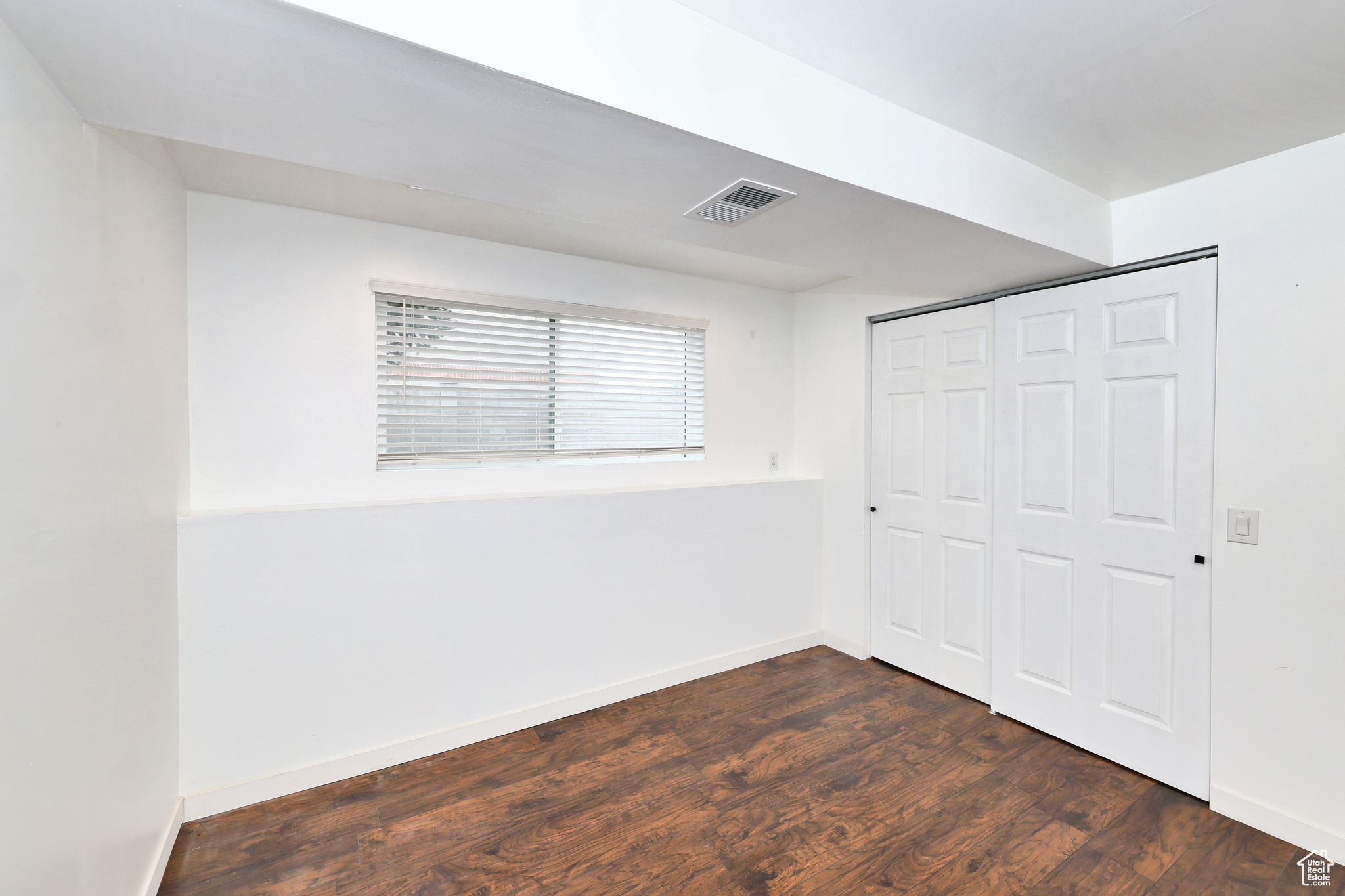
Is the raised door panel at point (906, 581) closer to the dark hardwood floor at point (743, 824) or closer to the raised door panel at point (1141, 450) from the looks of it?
the dark hardwood floor at point (743, 824)

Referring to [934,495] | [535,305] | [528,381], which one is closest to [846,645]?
[934,495]

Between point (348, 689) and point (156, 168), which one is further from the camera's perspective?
point (348, 689)

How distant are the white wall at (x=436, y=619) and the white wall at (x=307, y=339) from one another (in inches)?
11.3

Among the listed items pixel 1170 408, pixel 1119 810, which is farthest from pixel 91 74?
pixel 1119 810

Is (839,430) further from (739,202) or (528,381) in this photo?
(739,202)

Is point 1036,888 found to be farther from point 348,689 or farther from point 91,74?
point 91,74

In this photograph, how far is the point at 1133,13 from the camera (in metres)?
1.41

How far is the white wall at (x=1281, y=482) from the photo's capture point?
1.97 metres

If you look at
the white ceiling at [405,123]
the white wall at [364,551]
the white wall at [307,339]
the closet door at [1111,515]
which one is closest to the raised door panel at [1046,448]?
the closet door at [1111,515]

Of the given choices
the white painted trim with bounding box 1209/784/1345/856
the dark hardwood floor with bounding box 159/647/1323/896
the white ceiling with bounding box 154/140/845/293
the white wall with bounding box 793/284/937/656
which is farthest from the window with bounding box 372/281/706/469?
the white painted trim with bounding box 1209/784/1345/856

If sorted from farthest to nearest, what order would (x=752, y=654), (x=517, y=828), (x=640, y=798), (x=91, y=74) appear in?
(x=752, y=654)
(x=640, y=798)
(x=517, y=828)
(x=91, y=74)

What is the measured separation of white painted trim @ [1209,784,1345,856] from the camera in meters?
1.97

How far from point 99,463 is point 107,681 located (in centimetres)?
58

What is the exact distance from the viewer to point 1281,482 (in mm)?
2078
